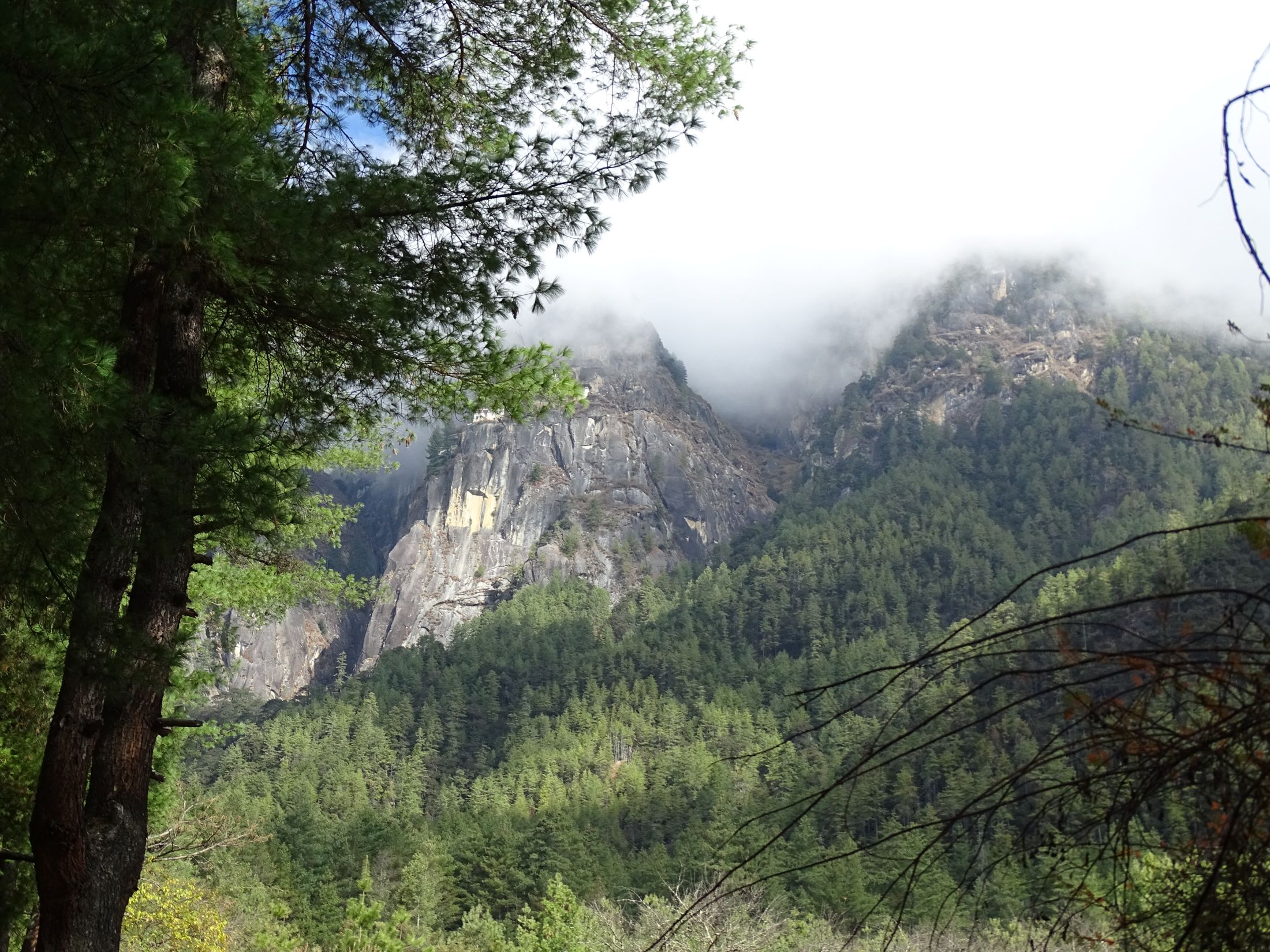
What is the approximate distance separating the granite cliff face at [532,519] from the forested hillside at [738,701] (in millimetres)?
9951

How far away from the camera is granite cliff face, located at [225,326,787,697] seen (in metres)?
112

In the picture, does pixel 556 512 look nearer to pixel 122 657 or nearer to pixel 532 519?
pixel 532 519

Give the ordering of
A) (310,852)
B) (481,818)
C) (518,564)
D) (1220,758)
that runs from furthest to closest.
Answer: (518,564) → (481,818) → (310,852) → (1220,758)

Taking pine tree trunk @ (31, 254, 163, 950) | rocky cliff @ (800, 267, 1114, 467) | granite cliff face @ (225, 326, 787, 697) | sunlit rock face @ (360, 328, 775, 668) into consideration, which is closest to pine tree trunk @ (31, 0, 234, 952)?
pine tree trunk @ (31, 254, 163, 950)

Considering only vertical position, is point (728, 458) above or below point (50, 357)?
above

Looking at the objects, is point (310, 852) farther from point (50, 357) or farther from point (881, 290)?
point (881, 290)

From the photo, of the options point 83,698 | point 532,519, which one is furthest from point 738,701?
point 83,698

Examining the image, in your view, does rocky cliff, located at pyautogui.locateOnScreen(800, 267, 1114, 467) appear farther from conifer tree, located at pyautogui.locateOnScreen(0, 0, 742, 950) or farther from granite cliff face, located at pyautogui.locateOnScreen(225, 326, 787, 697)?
conifer tree, located at pyautogui.locateOnScreen(0, 0, 742, 950)

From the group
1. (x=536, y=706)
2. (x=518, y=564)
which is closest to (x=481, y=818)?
(x=536, y=706)

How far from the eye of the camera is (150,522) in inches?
147

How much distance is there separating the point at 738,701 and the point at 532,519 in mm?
48968

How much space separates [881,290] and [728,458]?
41422mm

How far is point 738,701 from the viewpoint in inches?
2849

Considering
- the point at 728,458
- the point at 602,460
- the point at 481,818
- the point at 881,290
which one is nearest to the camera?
the point at 481,818
